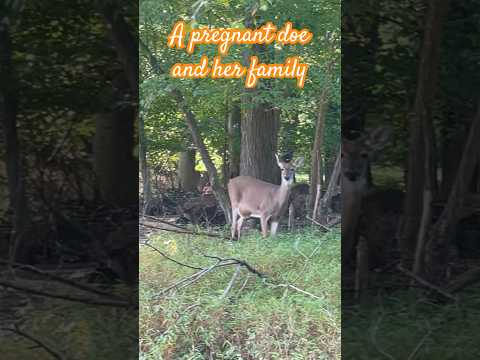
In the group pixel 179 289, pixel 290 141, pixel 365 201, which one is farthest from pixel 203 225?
pixel 365 201

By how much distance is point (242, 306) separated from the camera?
178 inches

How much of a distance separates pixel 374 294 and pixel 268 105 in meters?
1.61

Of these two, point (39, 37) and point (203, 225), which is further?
point (203, 225)

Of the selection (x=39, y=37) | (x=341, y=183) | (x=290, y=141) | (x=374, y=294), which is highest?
(x=39, y=37)

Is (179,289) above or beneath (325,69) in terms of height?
beneath

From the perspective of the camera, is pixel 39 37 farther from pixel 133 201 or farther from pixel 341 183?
pixel 341 183

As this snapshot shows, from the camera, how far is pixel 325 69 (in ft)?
14.5

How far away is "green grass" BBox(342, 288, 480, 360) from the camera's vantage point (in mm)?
4402

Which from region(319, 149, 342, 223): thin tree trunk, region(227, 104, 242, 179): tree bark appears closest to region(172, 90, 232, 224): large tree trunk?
region(227, 104, 242, 179): tree bark

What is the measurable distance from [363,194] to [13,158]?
257cm

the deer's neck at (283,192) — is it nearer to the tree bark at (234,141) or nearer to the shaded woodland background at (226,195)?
the shaded woodland background at (226,195)

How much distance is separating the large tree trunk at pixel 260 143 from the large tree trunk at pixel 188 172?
37 centimetres

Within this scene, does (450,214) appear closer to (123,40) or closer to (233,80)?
(233,80)

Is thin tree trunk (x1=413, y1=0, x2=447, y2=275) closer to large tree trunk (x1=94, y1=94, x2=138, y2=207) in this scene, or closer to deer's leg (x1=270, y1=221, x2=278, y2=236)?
deer's leg (x1=270, y1=221, x2=278, y2=236)
